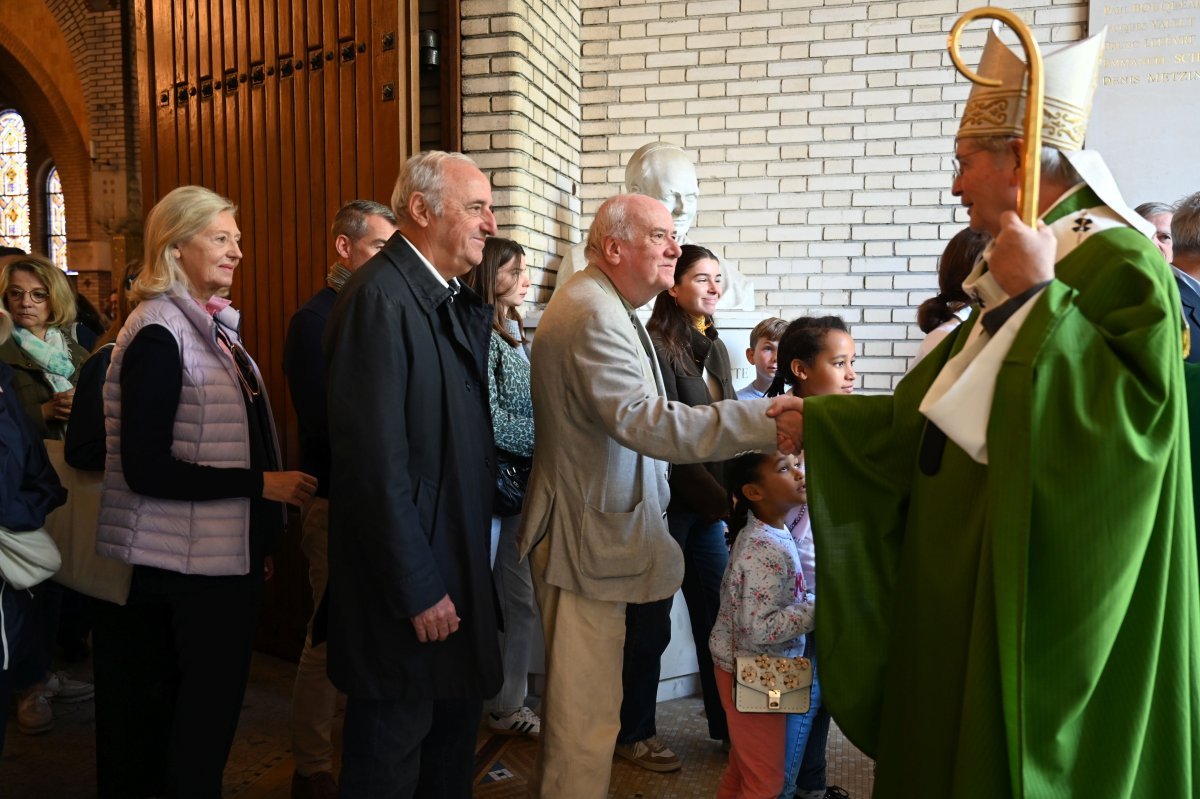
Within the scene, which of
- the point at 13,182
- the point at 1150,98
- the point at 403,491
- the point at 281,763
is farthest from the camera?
the point at 13,182

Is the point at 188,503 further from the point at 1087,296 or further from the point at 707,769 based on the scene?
the point at 1087,296

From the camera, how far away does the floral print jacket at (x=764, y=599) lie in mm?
2520

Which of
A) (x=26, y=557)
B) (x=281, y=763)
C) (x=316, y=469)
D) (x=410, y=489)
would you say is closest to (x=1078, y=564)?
(x=410, y=489)

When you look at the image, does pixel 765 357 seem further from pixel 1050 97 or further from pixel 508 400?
pixel 1050 97

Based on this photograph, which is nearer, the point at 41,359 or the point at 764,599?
the point at 764,599

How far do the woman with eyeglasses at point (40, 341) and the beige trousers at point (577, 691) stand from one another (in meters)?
2.48

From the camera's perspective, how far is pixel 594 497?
2.59 m

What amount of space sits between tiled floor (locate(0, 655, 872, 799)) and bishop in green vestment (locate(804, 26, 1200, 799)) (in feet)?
5.15

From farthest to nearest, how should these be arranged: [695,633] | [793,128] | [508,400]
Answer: [793,128], [695,633], [508,400]

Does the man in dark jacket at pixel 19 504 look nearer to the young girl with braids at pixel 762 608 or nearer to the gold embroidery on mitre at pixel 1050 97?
the young girl with braids at pixel 762 608

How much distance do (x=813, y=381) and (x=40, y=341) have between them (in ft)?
10.2

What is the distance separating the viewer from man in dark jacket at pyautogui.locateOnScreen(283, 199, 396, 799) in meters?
3.12

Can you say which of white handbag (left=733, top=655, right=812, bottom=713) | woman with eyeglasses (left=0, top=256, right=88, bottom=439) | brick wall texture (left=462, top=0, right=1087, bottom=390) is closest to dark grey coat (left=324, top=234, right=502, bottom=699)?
white handbag (left=733, top=655, right=812, bottom=713)

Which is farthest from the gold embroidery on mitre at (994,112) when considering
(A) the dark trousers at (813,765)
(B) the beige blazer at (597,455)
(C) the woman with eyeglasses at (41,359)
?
(C) the woman with eyeglasses at (41,359)
